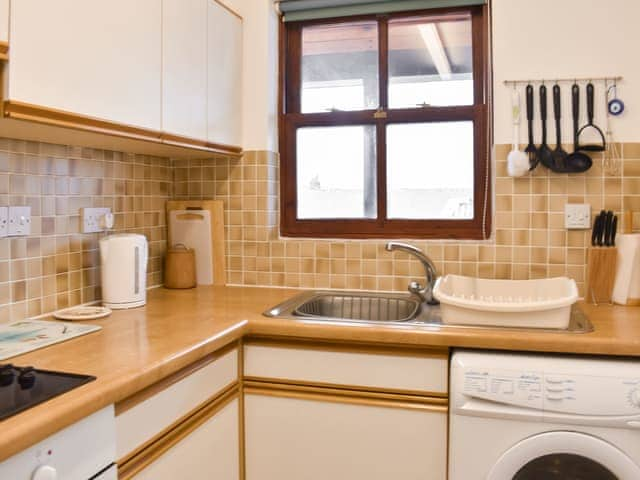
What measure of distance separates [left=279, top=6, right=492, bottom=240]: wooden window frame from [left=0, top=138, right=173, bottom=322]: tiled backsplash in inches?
25.5

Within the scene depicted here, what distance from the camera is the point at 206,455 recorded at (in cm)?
144

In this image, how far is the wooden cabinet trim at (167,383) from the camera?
1127mm

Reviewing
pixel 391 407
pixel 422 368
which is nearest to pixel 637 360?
pixel 422 368

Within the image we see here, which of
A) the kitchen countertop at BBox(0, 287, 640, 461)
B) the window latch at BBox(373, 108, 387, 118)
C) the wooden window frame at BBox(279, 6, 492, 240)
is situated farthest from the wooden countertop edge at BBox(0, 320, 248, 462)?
the window latch at BBox(373, 108, 387, 118)

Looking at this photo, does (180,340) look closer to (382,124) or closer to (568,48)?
(382,124)

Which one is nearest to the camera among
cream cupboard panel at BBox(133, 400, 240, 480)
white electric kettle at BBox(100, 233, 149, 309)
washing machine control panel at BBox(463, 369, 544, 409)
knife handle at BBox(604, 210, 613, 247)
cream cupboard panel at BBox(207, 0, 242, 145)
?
cream cupboard panel at BBox(133, 400, 240, 480)

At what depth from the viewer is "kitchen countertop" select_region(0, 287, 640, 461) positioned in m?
0.95

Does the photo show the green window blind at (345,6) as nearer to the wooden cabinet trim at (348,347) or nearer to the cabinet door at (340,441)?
the wooden cabinet trim at (348,347)

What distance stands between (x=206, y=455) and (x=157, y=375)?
1.30ft

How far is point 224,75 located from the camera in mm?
2102

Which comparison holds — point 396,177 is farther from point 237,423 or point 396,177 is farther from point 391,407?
point 237,423

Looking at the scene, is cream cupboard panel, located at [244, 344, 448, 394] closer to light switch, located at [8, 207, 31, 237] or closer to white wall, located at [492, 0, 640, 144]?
light switch, located at [8, 207, 31, 237]

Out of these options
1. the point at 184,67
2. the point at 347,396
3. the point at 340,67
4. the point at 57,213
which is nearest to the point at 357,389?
the point at 347,396

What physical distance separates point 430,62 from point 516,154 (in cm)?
56
